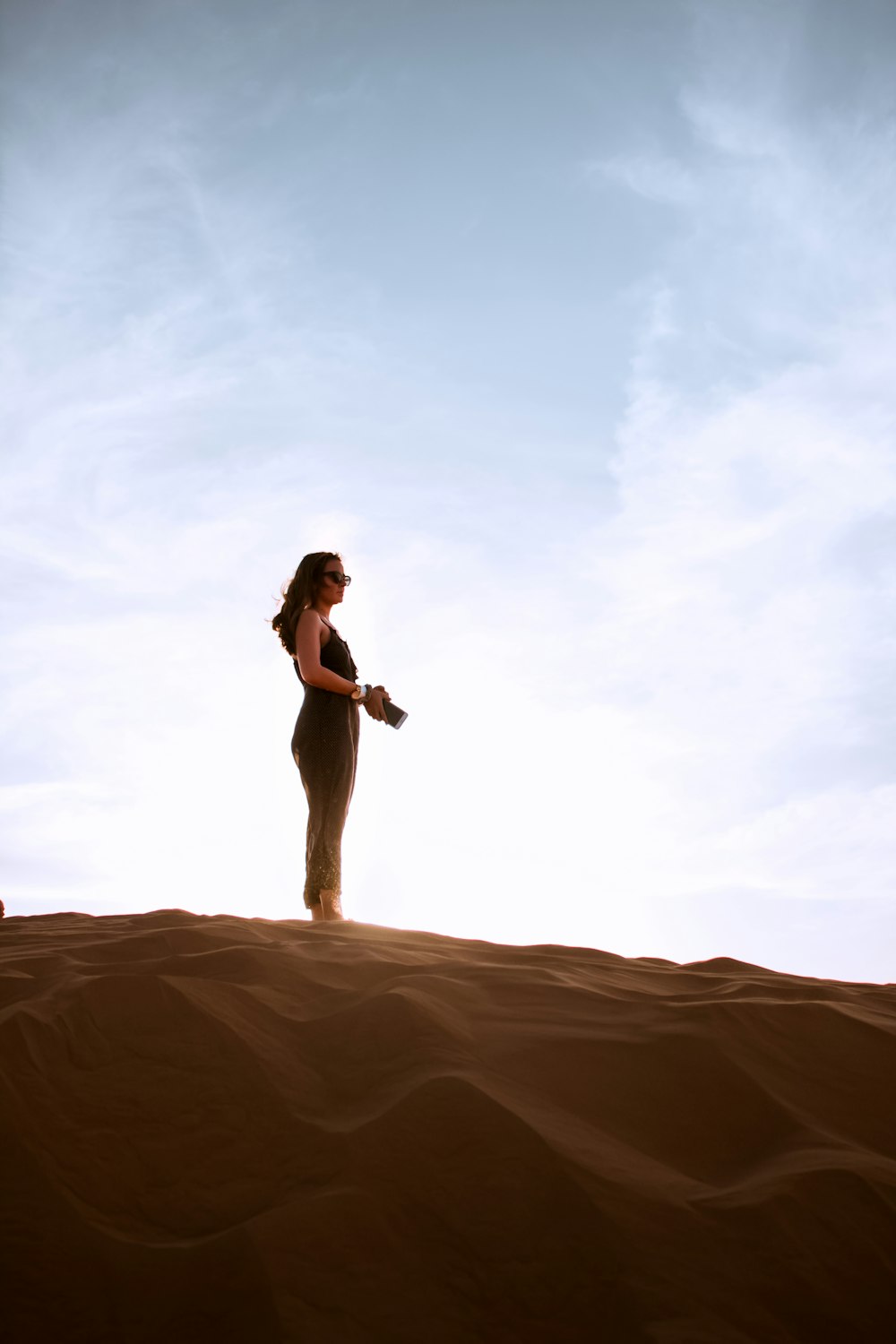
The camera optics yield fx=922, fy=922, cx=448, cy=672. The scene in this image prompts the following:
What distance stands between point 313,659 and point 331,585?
44 cm

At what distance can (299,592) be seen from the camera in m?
4.60

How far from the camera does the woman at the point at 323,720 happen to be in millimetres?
4320

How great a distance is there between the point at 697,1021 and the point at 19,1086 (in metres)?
1.38

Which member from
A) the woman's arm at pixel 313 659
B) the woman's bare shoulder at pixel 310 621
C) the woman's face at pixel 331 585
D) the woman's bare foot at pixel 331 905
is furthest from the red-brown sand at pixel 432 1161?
the woman's face at pixel 331 585

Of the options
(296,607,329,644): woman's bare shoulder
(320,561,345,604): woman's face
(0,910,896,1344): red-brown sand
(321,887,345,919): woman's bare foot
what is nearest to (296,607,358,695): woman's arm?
(296,607,329,644): woman's bare shoulder

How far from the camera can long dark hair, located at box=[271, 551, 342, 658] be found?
15.1 feet

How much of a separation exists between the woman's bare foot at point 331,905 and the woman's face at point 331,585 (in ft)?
4.69

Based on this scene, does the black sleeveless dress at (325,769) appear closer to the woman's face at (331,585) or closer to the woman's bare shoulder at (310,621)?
the woman's bare shoulder at (310,621)

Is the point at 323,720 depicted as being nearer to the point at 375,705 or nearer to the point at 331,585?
the point at 375,705

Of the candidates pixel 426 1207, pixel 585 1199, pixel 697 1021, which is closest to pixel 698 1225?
pixel 585 1199

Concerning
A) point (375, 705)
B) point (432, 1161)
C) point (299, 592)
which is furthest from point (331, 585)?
point (432, 1161)

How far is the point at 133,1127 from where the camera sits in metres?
1.58

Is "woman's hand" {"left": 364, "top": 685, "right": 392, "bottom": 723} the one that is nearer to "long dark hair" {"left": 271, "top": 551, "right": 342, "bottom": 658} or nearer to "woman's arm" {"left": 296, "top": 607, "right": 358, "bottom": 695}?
"woman's arm" {"left": 296, "top": 607, "right": 358, "bottom": 695}

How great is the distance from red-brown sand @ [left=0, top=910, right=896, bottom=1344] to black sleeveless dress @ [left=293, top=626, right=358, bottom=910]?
6.63 feet
